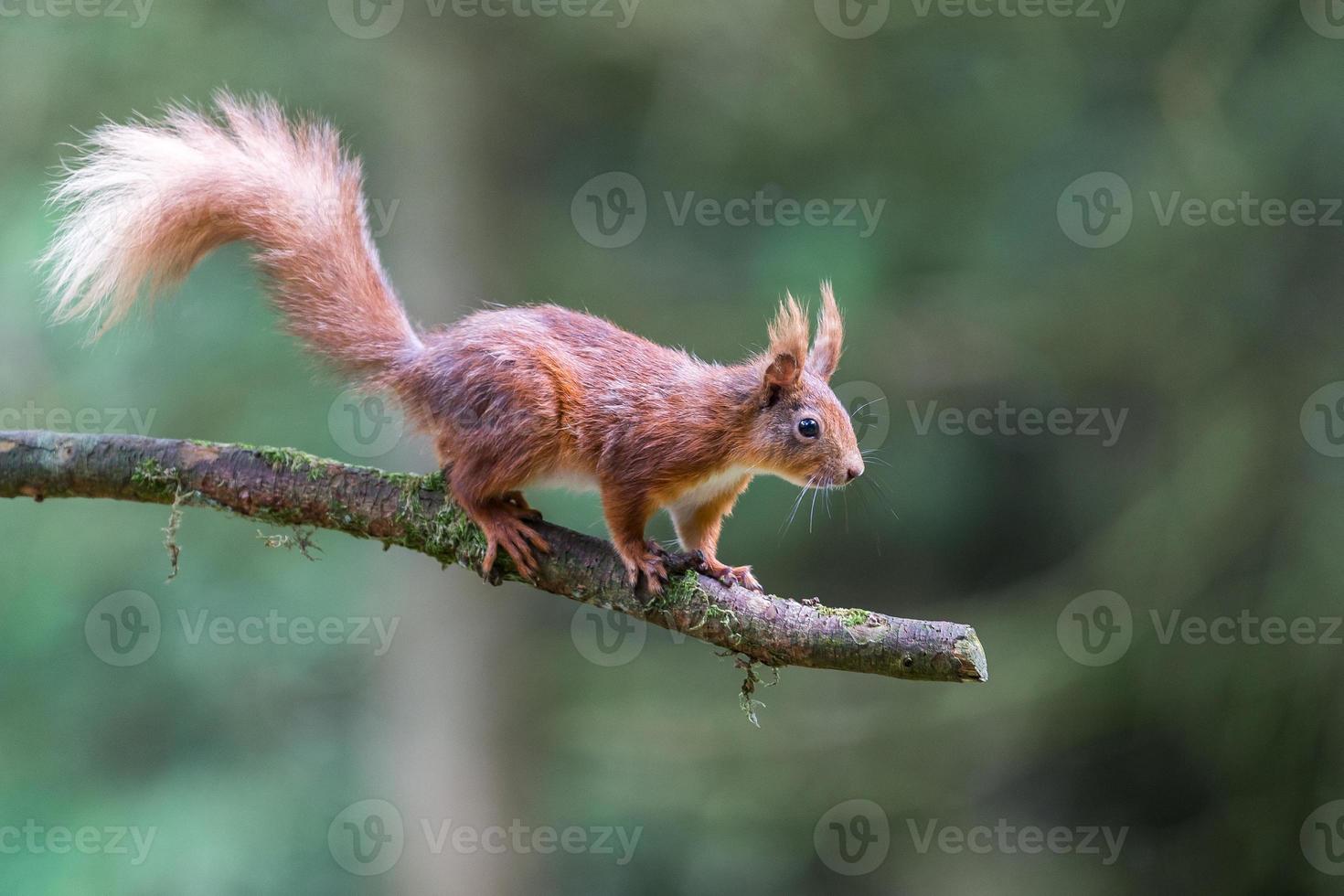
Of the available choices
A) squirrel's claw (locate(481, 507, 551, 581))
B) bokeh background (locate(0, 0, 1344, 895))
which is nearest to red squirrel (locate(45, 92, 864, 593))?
squirrel's claw (locate(481, 507, 551, 581))

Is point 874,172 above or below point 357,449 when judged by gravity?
above

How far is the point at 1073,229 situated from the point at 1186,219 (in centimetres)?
59

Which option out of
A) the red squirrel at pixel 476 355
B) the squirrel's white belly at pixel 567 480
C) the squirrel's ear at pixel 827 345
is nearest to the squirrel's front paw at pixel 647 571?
the red squirrel at pixel 476 355

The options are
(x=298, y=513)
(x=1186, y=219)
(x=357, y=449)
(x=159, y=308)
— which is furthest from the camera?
(x=357, y=449)

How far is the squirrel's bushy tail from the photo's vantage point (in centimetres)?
352

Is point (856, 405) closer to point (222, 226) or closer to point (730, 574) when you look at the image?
point (730, 574)

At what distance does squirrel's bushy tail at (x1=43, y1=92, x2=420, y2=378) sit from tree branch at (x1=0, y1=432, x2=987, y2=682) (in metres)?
0.41

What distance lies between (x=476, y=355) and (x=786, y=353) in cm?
88

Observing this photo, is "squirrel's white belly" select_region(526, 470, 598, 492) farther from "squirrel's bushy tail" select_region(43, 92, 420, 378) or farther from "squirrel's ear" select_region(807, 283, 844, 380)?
"squirrel's ear" select_region(807, 283, 844, 380)

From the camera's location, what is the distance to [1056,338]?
623cm

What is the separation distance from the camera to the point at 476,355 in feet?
10.7

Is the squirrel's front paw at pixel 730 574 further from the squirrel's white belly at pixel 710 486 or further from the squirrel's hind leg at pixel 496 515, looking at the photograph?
the squirrel's hind leg at pixel 496 515

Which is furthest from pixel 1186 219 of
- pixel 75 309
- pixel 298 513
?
pixel 75 309

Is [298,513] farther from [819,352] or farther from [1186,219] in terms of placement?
[1186,219]
